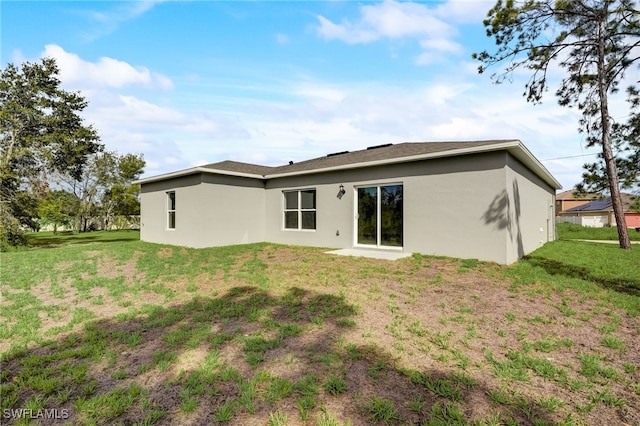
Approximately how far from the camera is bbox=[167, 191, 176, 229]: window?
12.2m

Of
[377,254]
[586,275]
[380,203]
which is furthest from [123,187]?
[586,275]

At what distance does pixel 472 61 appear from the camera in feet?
34.1

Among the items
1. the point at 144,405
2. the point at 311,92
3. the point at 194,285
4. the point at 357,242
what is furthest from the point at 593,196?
the point at 144,405

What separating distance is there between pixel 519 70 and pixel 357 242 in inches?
347

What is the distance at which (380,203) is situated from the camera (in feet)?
30.5

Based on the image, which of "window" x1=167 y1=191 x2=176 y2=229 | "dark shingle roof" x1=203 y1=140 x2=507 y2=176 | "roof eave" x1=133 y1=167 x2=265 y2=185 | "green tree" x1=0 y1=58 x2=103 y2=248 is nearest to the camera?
"dark shingle roof" x1=203 y1=140 x2=507 y2=176

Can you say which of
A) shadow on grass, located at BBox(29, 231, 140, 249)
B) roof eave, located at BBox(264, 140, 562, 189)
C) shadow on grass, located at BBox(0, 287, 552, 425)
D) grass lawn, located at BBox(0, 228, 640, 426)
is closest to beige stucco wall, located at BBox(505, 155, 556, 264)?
roof eave, located at BBox(264, 140, 562, 189)

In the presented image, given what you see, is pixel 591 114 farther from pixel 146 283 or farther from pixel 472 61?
pixel 146 283

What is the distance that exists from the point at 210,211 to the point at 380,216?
20.3 feet

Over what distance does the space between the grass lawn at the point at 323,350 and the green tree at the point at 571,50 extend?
321 inches

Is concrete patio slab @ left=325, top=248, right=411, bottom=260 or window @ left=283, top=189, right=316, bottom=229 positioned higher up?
window @ left=283, top=189, right=316, bottom=229

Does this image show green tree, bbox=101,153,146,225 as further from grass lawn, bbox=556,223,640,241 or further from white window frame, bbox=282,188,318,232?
grass lawn, bbox=556,223,640,241

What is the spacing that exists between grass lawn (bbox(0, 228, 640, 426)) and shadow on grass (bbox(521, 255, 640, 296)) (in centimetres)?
6

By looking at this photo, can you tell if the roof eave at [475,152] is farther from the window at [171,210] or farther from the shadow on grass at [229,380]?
the shadow on grass at [229,380]
